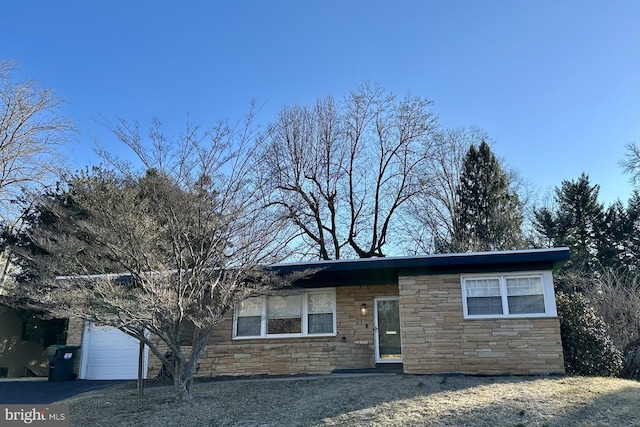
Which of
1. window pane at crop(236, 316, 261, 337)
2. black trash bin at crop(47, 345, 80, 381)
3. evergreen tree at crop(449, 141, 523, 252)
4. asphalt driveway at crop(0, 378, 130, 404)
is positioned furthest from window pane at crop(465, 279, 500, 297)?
evergreen tree at crop(449, 141, 523, 252)

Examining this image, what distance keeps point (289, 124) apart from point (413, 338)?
13.1 metres

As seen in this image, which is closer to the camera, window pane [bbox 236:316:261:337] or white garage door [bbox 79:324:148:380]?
window pane [bbox 236:316:261:337]

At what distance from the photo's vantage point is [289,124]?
20953mm

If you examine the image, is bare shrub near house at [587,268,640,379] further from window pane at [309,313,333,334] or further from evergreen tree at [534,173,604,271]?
evergreen tree at [534,173,604,271]

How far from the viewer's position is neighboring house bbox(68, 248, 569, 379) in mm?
10070

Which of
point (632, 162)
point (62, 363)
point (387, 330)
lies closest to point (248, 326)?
point (387, 330)

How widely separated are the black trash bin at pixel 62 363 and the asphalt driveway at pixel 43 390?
0.28 meters

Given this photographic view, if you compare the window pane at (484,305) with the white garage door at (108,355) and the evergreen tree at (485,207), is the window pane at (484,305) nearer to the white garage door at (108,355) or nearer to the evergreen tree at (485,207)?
the white garage door at (108,355)

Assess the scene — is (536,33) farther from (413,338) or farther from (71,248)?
(71,248)

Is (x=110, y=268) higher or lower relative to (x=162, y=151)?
lower

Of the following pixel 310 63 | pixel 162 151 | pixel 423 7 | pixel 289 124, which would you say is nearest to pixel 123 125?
pixel 162 151

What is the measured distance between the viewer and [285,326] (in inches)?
474

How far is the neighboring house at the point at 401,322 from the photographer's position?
10.1m

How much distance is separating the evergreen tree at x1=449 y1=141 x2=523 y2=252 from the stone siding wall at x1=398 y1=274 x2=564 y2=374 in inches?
480
